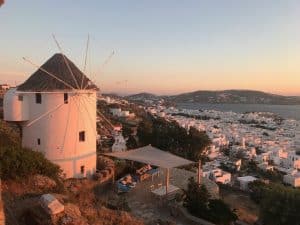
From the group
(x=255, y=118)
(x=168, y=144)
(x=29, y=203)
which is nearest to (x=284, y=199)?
(x=168, y=144)

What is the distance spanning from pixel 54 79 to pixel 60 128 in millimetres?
1786

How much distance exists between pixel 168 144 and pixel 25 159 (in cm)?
1274

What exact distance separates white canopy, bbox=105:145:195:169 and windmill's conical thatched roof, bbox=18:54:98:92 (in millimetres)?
2912

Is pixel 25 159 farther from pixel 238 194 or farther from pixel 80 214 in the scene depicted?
pixel 238 194

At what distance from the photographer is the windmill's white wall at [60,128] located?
12930mm

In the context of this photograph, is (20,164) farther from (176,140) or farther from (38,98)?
(176,140)

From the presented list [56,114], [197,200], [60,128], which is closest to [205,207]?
[197,200]

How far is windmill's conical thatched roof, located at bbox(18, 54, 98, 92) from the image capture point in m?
12.9

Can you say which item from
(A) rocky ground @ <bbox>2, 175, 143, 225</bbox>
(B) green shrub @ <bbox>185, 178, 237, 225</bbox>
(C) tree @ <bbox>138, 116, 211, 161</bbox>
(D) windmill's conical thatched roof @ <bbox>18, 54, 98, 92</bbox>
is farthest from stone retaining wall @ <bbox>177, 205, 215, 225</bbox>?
(C) tree @ <bbox>138, 116, 211, 161</bbox>

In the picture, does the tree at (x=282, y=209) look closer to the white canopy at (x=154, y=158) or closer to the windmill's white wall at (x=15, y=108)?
the white canopy at (x=154, y=158)

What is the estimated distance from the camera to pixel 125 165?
15.9 metres

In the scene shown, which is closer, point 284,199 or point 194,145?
point 284,199

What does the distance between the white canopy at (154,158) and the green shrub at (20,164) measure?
11.4 ft

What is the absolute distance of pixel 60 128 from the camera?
13.0 meters
